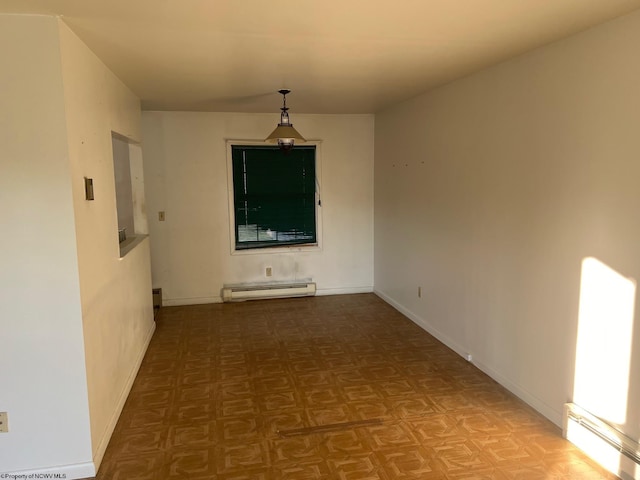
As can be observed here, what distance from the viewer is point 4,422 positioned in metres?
2.31

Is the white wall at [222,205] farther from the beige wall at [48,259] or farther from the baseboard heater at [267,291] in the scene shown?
the beige wall at [48,259]

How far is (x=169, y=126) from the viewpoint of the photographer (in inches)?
210

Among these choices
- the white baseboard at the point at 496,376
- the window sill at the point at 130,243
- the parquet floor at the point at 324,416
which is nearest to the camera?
the parquet floor at the point at 324,416

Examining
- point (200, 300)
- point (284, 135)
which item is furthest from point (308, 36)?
point (200, 300)

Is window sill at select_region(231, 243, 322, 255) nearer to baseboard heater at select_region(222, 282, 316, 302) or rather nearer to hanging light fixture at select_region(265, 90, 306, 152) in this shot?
baseboard heater at select_region(222, 282, 316, 302)

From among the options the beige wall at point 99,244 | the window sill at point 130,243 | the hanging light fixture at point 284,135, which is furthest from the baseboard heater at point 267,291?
the hanging light fixture at point 284,135

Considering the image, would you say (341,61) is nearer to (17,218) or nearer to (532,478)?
(17,218)

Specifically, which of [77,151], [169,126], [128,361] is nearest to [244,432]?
[128,361]

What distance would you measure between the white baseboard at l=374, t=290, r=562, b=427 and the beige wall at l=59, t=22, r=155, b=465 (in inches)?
104

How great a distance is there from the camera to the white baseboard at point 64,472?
7.75 feet

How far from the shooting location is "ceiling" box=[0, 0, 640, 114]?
210 centimetres

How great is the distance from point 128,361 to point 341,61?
8.57 feet

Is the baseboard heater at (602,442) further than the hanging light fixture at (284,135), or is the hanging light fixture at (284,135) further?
the hanging light fixture at (284,135)

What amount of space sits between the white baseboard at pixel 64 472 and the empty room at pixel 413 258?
0.03 ft
